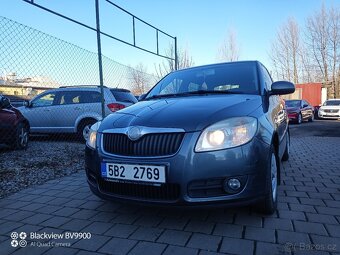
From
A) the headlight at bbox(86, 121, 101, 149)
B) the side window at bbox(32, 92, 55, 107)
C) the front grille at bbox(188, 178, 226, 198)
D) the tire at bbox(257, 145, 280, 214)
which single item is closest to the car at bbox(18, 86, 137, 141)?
the side window at bbox(32, 92, 55, 107)

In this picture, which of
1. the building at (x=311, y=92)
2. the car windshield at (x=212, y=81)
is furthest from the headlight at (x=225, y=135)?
the building at (x=311, y=92)

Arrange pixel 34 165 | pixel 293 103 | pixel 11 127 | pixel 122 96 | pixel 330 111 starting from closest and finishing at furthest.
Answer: pixel 34 165, pixel 11 127, pixel 122 96, pixel 293 103, pixel 330 111

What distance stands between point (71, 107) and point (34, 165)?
3403 mm

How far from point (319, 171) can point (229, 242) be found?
2952mm

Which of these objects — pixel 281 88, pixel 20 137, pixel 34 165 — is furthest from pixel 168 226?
pixel 20 137

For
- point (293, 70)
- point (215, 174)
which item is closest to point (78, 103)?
point (215, 174)

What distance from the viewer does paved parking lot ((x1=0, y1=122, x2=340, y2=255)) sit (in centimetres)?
237

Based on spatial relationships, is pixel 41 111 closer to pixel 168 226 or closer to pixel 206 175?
pixel 168 226

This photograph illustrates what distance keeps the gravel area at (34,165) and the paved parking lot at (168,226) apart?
23.4 inches

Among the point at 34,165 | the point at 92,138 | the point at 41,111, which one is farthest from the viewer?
the point at 41,111

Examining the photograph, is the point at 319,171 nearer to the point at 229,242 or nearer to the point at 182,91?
the point at 182,91

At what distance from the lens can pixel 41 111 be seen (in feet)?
28.9

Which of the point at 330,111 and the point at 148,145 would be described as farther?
the point at 330,111

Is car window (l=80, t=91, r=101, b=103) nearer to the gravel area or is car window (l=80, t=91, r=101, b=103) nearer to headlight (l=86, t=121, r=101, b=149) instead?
the gravel area
